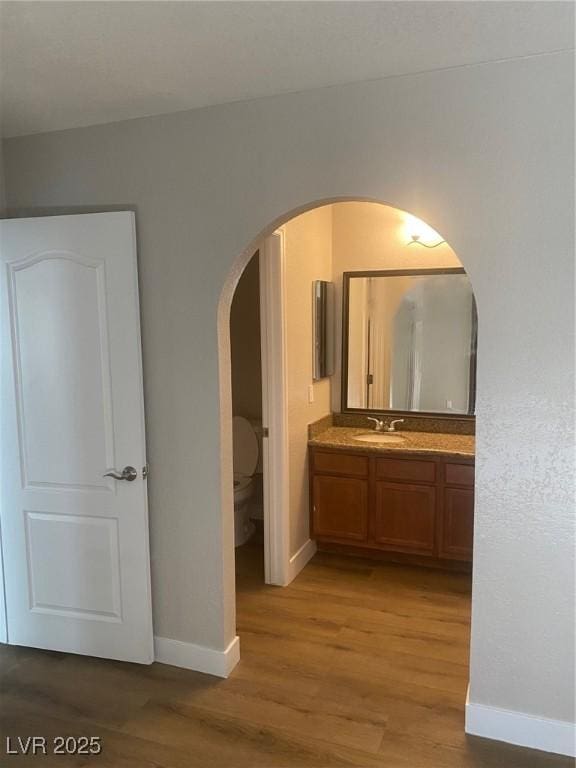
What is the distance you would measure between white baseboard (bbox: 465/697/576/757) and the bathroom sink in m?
1.71

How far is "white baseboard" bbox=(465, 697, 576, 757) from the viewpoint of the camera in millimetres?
2113

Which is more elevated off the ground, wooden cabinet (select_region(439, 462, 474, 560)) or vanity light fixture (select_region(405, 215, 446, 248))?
vanity light fixture (select_region(405, 215, 446, 248))

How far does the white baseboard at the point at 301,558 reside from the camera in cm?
355

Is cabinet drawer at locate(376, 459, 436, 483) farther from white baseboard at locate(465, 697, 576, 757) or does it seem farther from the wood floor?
white baseboard at locate(465, 697, 576, 757)

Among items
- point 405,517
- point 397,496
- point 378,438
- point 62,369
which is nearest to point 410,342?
point 378,438

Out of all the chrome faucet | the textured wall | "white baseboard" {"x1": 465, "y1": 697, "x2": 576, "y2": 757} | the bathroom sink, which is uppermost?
the textured wall

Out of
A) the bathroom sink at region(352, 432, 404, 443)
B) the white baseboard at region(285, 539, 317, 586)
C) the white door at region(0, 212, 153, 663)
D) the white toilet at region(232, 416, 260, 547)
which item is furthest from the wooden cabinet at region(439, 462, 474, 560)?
the white door at region(0, 212, 153, 663)

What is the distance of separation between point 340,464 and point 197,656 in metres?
1.47

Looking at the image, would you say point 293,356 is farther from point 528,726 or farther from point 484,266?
point 528,726

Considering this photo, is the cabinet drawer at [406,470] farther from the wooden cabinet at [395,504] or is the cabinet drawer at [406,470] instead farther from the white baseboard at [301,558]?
the white baseboard at [301,558]

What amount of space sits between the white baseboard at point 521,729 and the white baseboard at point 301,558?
1.47m

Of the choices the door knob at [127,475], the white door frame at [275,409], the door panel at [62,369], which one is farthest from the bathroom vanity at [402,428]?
the door panel at [62,369]

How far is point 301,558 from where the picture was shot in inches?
146

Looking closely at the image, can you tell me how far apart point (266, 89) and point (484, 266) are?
107cm
